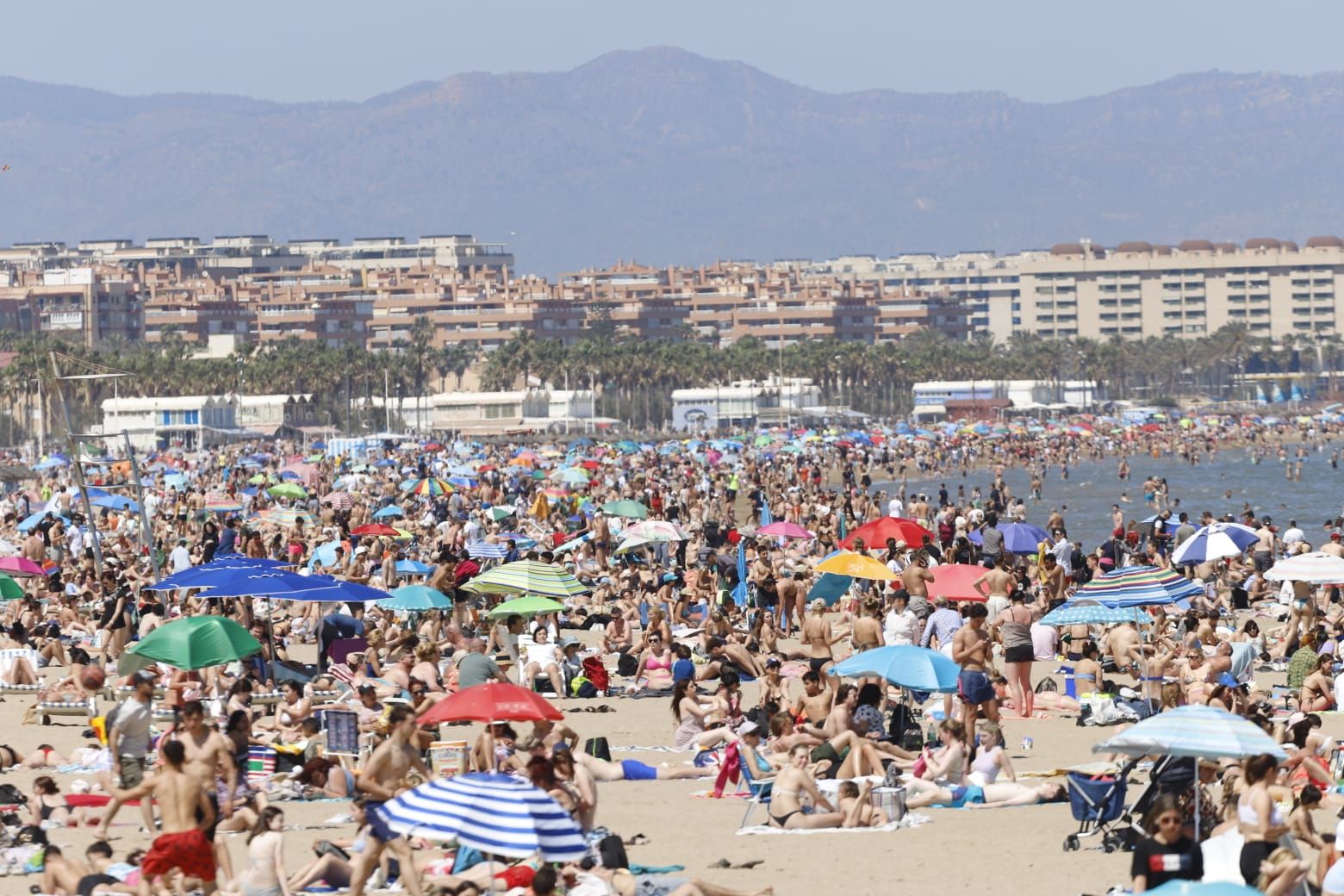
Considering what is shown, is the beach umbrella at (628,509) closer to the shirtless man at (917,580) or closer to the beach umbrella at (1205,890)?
the shirtless man at (917,580)

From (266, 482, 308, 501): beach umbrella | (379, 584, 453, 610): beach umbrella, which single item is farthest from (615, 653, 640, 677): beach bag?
(266, 482, 308, 501): beach umbrella

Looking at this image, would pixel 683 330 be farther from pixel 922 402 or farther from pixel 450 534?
pixel 450 534

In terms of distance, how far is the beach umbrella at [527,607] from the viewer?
17.0 meters

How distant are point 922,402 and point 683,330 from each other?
45047mm

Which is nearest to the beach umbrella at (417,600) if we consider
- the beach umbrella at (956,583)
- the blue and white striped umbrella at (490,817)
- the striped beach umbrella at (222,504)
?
the beach umbrella at (956,583)

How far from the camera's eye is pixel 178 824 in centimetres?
923

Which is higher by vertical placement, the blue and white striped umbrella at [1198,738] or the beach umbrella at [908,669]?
the blue and white striped umbrella at [1198,738]

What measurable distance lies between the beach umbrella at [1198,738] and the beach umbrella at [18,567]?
15373 millimetres

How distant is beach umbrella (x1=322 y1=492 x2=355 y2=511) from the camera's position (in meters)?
35.8

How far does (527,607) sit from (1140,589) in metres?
4.77

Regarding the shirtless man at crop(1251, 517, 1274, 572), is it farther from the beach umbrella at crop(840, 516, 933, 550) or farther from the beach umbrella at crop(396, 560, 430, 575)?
the beach umbrella at crop(396, 560, 430, 575)


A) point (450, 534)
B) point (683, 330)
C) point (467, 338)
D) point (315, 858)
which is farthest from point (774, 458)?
point (683, 330)

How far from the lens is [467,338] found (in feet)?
481

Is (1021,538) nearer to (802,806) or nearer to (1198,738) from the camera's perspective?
(802,806)
